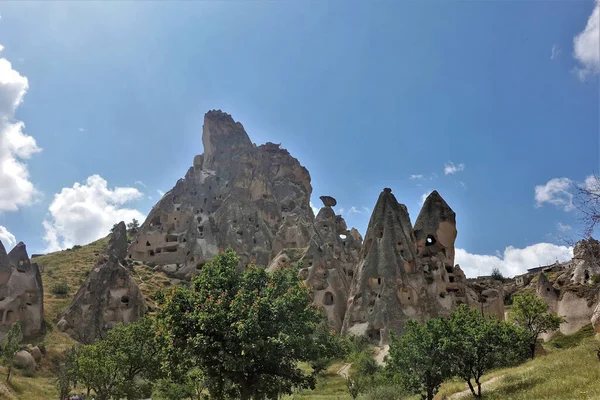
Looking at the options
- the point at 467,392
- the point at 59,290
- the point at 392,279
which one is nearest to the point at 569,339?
the point at 392,279

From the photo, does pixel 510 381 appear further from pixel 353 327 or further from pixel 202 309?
pixel 353 327

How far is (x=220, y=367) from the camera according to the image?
16.6m

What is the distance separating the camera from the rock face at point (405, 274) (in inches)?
1577

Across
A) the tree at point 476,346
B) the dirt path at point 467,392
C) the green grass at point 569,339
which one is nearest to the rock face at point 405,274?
the green grass at point 569,339

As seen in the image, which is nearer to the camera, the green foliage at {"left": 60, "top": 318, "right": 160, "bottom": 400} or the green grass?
the green foliage at {"left": 60, "top": 318, "right": 160, "bottom": 400}

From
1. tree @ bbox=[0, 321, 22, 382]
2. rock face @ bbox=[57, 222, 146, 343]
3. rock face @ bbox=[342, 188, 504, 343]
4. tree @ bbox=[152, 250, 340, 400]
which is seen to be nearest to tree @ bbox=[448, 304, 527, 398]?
tree @ bbox=[152, 250, 340, 400]

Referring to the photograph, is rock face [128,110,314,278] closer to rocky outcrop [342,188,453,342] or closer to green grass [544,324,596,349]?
rocky outcrop [342,188,453,342]

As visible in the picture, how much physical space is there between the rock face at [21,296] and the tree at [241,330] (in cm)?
3631

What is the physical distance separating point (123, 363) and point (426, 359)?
15856 millimetres

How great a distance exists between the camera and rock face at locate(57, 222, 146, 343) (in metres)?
49.1

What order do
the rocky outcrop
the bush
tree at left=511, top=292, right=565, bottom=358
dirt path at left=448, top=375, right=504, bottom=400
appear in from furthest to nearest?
the bush → the rocky outcrop → tree at left=511, top=292, right=565, bottom=358 → dirt path at left=448, top=375, right=504, bottom=400

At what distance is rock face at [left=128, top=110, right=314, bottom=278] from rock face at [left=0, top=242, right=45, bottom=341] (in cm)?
2399

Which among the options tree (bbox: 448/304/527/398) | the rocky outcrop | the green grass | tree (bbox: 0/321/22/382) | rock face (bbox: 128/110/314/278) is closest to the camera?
tree (bbox: 448/304/527/398)

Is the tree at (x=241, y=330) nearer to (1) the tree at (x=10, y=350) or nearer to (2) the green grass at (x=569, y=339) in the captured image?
(1) the tree at (x=10, y=350)
